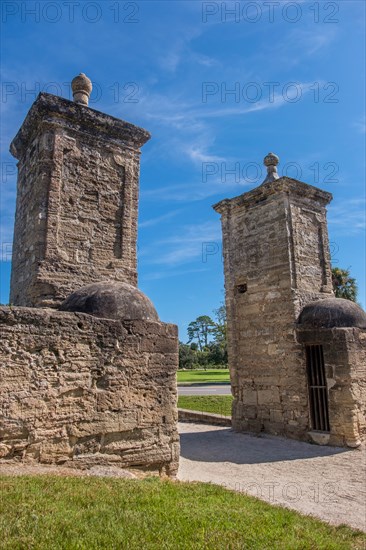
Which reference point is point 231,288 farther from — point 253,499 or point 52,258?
point 253,499

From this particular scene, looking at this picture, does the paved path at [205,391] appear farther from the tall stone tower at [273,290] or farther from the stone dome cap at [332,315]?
the stone dome cap at [332,315]

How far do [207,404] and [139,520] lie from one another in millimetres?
11784

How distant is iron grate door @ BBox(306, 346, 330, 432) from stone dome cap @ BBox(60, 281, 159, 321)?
4.87 metres

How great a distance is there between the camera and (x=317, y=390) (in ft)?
29.7

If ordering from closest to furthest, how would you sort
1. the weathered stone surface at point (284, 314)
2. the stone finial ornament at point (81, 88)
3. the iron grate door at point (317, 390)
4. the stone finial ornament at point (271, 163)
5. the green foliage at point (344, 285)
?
the stone finial ornament at point (81, 88) → the weathered stone surface at point (284, 314) → the iron grate door at point (317, 390) → the stone finial ornament at point (271, 163) → the green foliage at point (344, 285)

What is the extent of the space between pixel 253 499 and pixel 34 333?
10.5 ft

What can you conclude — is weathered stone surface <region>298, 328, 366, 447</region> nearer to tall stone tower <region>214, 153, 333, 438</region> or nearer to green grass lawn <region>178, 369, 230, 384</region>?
tall stone tower <region>214, 153, 333, 438</region>

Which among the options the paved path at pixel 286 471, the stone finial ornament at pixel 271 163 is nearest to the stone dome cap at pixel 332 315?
the paved path at pixel 286 471

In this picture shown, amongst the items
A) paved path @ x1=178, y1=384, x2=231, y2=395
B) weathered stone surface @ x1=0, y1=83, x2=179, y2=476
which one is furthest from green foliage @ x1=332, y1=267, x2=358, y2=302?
weathered stone surface @ x1=0, y1=83, x2=179, y2=476

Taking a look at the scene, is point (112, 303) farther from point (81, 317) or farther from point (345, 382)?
point (345, 382)

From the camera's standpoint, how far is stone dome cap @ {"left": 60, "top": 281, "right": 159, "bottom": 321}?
540cm

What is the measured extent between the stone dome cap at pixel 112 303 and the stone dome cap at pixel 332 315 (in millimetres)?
4733

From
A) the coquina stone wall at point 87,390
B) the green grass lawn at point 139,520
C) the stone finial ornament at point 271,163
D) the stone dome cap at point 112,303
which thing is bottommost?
the green grass lawn at point 139,520

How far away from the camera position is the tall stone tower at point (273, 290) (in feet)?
31.4
